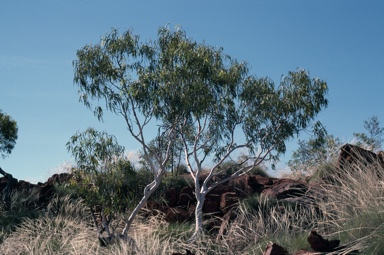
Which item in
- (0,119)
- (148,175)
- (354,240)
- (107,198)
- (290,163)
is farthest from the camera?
(290,163)

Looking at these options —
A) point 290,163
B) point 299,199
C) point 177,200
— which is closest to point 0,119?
point 177,200

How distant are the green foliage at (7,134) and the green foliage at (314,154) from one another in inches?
459

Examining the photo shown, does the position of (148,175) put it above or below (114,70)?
below

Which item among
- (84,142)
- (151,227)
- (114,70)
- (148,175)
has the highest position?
(114,70)

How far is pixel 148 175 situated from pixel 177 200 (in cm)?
151

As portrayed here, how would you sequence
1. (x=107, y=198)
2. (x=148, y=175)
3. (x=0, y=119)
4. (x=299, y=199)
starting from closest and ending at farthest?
(x=107, y=198) → (x=299, y=199) → (x=148, y=175) → (x=0, y=119)

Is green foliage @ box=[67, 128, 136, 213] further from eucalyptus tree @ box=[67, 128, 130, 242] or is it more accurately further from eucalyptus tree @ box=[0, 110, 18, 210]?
eucalyptus tree @ box=[0, 110, 18, 210]

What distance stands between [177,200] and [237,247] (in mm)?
5143

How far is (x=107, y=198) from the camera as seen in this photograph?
12.1 metres

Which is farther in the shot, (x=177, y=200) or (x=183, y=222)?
(x=177, y=200)

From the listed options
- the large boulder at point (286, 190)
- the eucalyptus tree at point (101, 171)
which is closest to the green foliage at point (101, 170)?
the eucalyptus tree at point (101, 171)

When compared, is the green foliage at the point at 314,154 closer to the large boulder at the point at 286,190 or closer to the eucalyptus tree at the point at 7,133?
the large boulder at the point at 286,190

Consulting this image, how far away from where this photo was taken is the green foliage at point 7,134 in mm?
23984

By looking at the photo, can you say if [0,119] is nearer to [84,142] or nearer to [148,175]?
[148,175]
